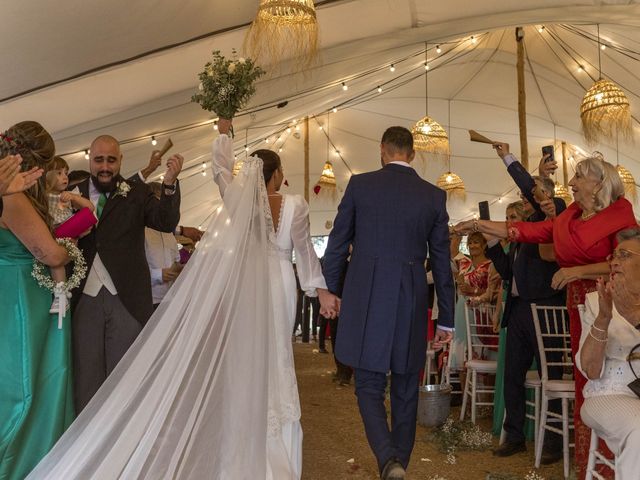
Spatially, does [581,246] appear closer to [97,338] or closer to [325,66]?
[97,338]

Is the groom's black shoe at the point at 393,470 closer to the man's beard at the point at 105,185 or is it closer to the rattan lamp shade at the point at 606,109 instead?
the man's beard at the point at 105,185

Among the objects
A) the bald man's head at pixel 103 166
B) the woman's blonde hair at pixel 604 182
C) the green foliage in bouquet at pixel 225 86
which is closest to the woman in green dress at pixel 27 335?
the bald man's head at pixel 103 166

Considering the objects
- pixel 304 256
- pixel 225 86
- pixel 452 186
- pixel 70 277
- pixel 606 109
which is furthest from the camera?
pixel 452 186

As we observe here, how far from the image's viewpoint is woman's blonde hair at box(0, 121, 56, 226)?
2.55m

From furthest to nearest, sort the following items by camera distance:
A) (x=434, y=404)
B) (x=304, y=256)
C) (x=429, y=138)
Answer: (x=429, y=138)
(x=434, y=404)
(x=304, y=256)

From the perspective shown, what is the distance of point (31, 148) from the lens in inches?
101

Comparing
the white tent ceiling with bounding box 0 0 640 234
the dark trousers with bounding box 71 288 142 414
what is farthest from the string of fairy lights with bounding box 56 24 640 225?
the dark trousers with bounding box 71 288 142 414

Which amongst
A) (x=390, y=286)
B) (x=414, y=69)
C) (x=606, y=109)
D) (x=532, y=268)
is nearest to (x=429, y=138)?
(x=414, y=69)

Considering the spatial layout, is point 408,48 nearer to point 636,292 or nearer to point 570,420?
point 570,420

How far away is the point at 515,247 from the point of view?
13.8 ft

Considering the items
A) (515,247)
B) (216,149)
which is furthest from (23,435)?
(515,247)

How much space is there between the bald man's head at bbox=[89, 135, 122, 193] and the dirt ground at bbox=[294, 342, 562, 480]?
1.94 m

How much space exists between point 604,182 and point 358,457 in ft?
7.27

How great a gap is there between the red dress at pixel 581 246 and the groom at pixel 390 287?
66cm
